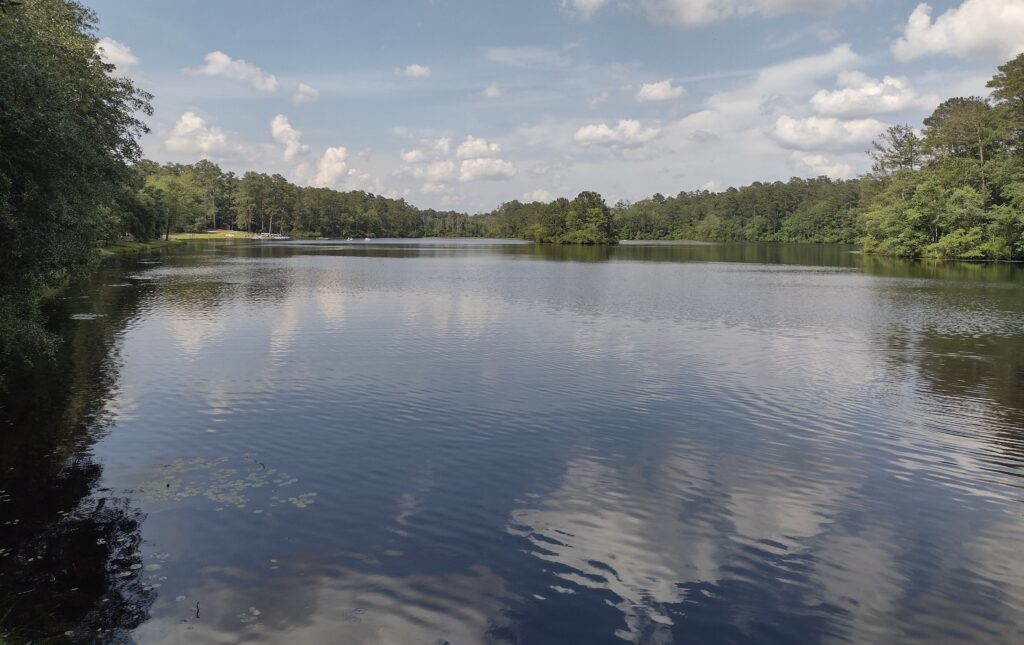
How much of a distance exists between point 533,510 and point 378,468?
442 cm

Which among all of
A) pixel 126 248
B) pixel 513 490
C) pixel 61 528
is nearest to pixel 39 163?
pixel 61 528

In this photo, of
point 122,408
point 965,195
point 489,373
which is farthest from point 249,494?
point 965,195

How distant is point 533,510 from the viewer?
13.9 meters

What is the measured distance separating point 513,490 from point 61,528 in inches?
358

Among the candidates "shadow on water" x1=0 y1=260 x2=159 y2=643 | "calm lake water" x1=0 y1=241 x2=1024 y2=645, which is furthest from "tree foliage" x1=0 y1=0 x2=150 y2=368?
"calm lake water" x1=0 y1=241 x2=1024 y2=645

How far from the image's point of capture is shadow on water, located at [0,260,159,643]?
9844 mm

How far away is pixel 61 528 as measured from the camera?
1270 cm

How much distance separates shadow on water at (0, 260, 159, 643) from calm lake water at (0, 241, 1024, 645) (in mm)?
68

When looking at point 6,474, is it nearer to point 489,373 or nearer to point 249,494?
point 249,494

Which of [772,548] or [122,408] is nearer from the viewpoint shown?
[772,548]

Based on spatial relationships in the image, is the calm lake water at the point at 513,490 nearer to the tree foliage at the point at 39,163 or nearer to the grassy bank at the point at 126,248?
the tree foliage at the point at 39,163

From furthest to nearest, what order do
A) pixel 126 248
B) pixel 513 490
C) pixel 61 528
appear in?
pixel 126 248, pixel 513 490, pixel 61 528

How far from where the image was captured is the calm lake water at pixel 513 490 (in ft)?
33.6

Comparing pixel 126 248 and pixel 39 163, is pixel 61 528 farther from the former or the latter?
pixel 126 248
